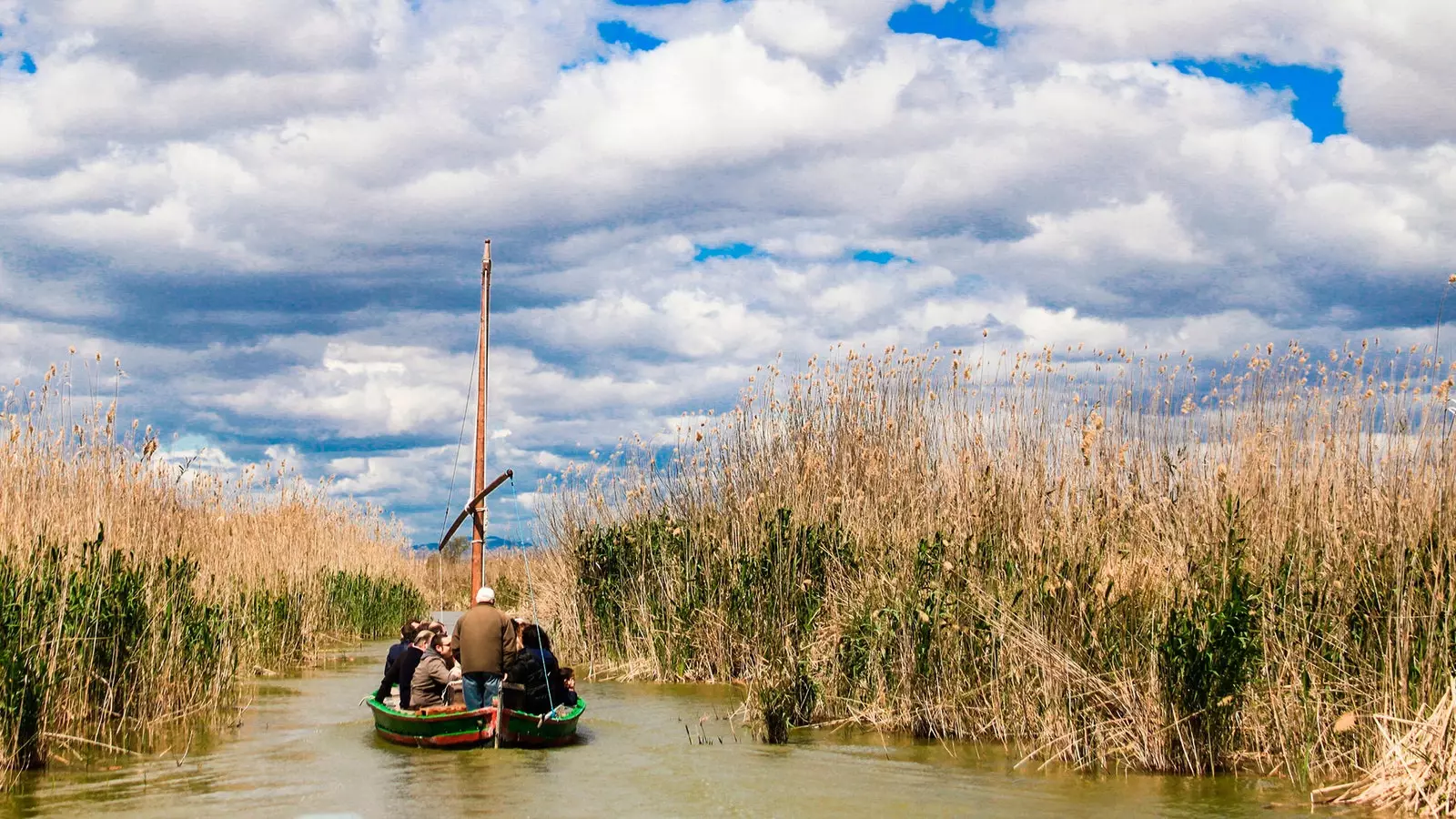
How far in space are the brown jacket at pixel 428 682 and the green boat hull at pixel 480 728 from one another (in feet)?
2.26

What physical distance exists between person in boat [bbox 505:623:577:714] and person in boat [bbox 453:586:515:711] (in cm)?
18

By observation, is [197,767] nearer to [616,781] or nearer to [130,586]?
[130,586]

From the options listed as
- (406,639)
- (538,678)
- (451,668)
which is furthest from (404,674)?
(538,678)

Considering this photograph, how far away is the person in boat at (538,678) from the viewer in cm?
1631

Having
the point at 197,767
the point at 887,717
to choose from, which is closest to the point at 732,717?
the point at 887,717

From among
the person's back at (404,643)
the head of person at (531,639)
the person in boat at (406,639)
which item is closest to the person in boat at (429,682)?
the person's back at (404,643)

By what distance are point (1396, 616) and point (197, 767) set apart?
480 inches

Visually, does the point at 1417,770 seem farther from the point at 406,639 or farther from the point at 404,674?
the point at 406,639

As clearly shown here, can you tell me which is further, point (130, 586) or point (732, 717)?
point (732, 717)

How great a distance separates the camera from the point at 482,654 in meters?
16.2

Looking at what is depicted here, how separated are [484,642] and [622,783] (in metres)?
3.15

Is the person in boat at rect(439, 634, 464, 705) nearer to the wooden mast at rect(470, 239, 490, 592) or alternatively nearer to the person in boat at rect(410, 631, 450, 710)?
the person in boat at rect(410, 631, 450, 710)

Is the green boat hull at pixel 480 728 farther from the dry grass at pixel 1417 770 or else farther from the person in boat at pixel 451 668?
the dry grass at pixel 1417 770

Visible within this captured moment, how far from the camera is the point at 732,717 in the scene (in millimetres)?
17484
